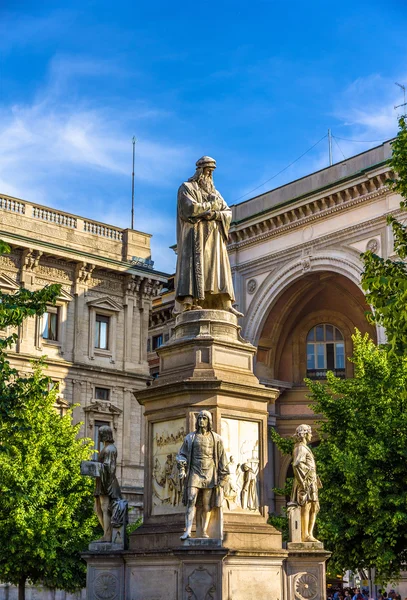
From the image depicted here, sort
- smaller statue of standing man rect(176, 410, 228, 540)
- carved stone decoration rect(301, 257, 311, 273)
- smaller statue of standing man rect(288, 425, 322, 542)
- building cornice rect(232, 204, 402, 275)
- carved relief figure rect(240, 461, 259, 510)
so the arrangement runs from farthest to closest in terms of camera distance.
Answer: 1. carved stone decoration rect(301, 257, 311, 273)
2. building cornice rect(232, 204, 402, 275)
3. smaller statue of standing man rect(288, 425, 322, 542)
4. carved relief figure rect(240, 461, 259, 510)
5. smaller statue of standing man rect(176, 410, 228, 540)

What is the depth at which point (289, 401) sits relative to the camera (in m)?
50.7

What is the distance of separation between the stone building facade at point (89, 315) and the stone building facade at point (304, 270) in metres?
5.54

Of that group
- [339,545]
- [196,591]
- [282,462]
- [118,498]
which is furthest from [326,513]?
[282,462]

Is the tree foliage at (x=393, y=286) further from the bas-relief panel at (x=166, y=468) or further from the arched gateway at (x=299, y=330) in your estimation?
the arched gateway at (x=299, y=330)

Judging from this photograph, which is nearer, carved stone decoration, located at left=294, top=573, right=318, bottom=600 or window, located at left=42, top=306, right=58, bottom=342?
carved stone decoration, located at left=294, top=573, right=318, bottom=600

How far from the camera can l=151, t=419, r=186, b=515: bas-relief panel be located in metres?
14.6

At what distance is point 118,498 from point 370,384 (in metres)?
15.4

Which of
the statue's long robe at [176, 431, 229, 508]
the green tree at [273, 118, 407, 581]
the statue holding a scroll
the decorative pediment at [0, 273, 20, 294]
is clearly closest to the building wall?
the decorative pediment at [0, 273, 20, 294]

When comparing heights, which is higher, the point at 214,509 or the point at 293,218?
the point at 293,218

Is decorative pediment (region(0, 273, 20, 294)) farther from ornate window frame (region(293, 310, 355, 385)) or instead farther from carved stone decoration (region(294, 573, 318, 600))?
carved stone decoration (region(294, 573, 318, 600))

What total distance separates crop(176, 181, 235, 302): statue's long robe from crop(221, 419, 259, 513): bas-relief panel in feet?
7.61

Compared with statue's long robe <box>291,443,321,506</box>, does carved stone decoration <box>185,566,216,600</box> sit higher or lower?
lower

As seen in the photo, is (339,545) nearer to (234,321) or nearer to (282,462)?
(234,321)

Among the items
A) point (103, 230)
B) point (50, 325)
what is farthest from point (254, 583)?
point (103, 230)
